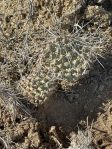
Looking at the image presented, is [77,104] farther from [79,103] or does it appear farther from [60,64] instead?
[60,64]

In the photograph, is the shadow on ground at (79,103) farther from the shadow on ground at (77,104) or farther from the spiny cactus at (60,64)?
the spiny cactus at (60,64)

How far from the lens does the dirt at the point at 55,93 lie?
2.72 m

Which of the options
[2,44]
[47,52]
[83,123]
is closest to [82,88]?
[83,123]

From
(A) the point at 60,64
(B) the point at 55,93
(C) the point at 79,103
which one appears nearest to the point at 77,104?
(C) the point at 79,103

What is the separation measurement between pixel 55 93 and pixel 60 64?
0.27 metres

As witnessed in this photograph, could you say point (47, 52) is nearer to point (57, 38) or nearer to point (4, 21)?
point (57, 38)

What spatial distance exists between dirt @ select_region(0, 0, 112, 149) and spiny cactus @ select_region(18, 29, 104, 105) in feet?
0.32

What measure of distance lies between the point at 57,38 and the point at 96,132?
0.71 meters

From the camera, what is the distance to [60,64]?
262 cm

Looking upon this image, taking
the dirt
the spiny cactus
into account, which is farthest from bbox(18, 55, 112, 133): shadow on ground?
the spiny cactus

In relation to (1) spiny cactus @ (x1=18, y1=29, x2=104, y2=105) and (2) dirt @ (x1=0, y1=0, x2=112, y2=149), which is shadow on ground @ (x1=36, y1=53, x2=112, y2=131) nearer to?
(2) dirt @ (x1=0, y1=0, x2=112, y2=149)

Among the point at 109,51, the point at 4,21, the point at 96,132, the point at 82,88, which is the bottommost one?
the point at 96,132

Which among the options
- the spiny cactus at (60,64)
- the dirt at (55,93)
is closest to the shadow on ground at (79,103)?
the dirt at (55,93)

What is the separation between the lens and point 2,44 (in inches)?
112
